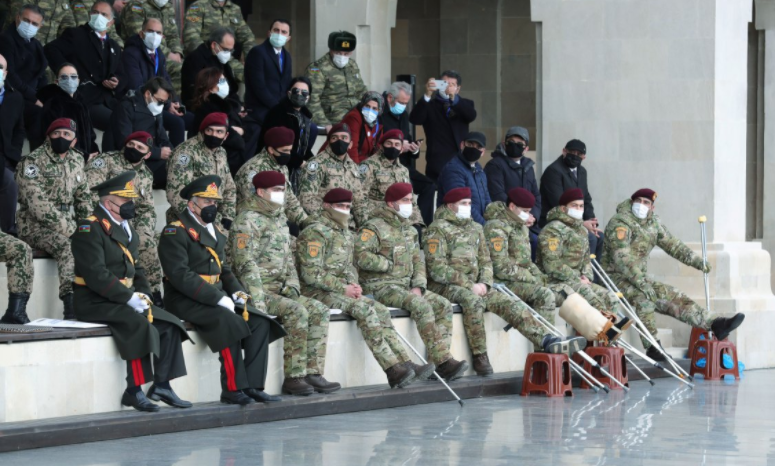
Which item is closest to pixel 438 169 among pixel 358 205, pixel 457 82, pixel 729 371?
pixel 457 82

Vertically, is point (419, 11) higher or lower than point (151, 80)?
higher

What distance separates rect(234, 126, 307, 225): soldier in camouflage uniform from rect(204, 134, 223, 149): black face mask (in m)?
0.42

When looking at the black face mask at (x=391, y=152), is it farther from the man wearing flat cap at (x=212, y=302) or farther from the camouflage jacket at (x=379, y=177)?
the man wearing flat cap at (x=212, y=302)

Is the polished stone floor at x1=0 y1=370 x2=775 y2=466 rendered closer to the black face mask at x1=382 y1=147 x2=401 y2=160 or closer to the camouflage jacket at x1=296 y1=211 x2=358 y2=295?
the camouflage jacket at x1=296 y1=211 x2=358 y2=295

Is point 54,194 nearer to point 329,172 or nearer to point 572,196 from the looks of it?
point 329,172

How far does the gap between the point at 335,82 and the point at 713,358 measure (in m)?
5.33

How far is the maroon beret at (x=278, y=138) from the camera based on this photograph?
13.8m

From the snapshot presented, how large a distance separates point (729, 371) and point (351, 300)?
15.6ft

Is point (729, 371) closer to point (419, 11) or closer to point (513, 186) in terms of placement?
point (513, 186)

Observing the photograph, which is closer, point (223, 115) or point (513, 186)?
point (223, 115)

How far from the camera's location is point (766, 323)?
17.4 meters

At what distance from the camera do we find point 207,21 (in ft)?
57.8

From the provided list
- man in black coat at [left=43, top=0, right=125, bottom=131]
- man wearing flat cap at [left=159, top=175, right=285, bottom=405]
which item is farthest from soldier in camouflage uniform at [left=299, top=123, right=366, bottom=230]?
man wearing flat cap at [left=159, top=175, right=285, bottom=405]

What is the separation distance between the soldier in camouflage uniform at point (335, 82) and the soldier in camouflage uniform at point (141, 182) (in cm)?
443
